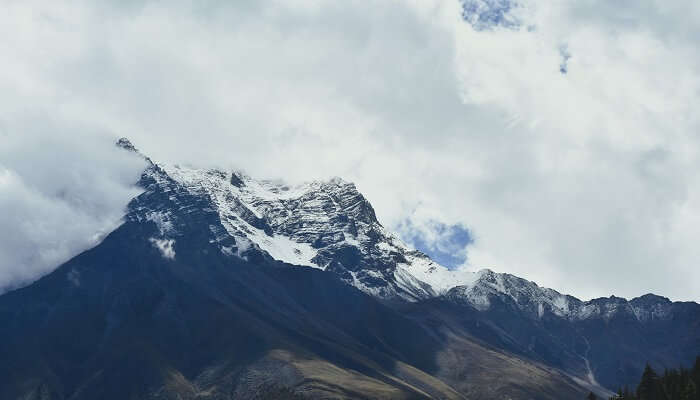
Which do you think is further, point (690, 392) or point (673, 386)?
point (673, 386)

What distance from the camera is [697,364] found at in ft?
614

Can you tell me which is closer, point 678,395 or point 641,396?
point 678,395

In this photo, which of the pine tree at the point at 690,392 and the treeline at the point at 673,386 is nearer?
the pine tree at the point at 690,392

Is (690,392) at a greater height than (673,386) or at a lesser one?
lesser

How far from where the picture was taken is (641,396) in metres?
199

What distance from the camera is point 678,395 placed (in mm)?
176375

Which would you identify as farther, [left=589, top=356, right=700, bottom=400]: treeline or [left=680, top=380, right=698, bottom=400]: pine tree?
[left=589, top=356, right=700, bottom=400]: treeline

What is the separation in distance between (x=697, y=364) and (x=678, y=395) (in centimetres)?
1435

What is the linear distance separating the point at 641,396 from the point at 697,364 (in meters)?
17.6

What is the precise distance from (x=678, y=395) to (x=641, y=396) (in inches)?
902
